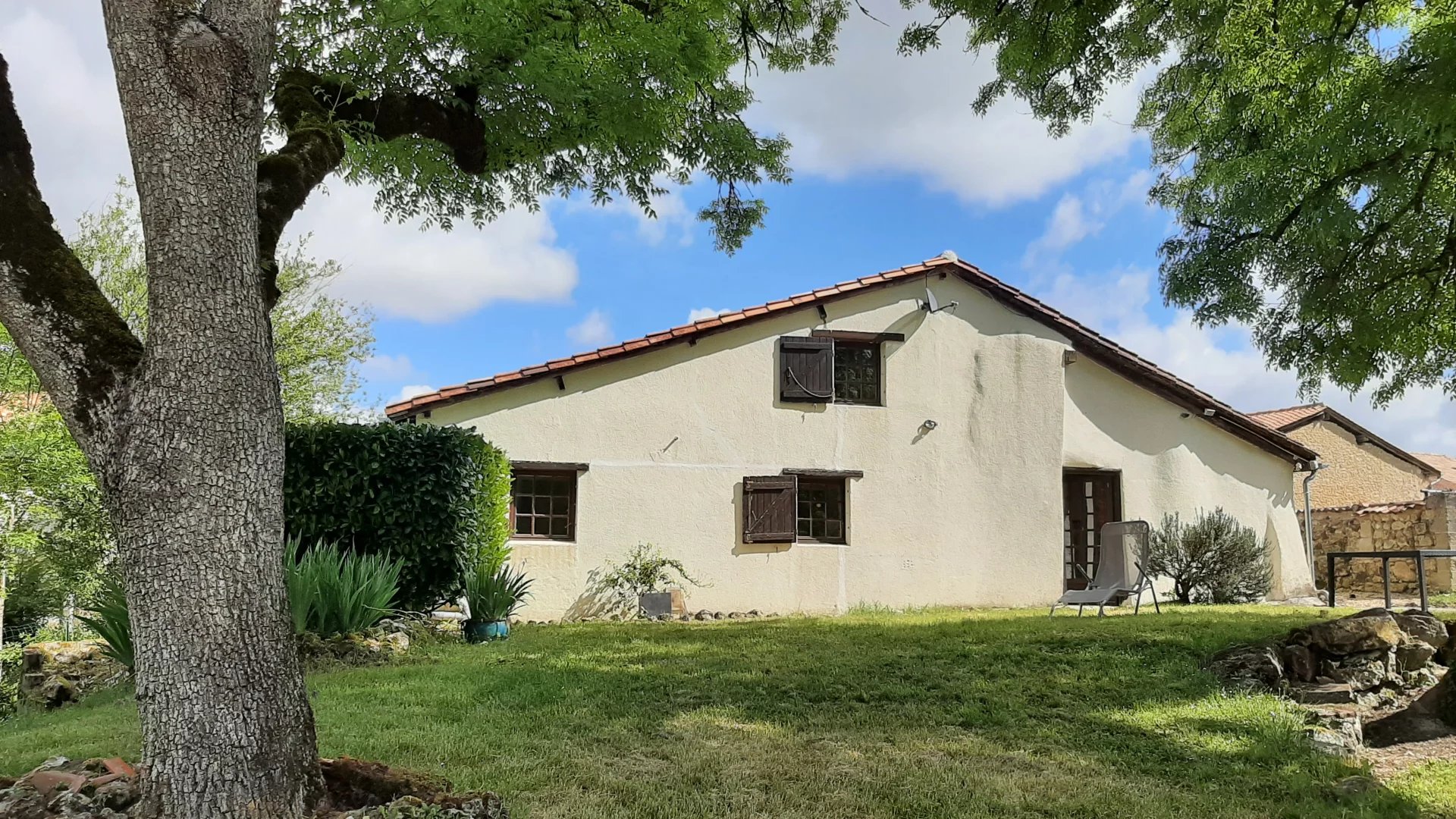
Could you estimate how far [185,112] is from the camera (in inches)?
124

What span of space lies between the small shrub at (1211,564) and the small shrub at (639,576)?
22.5 ft

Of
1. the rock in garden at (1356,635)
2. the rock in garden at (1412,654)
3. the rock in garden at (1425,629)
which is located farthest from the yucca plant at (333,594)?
the rock in garden at (1425,629)

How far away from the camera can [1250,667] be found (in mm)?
6539

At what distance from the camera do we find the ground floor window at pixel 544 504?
1177 centimetres

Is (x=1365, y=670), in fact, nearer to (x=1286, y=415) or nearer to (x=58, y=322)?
(x=58, y=322)

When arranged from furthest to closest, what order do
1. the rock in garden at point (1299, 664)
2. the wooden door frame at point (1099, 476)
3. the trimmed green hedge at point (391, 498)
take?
1. the wooden door frame at point (1099, 476)
2. the trimmed green hedge at point (391, 498)
3. the rock in garden at point (1299, 664)

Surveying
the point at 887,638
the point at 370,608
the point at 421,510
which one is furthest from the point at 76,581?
the point at 887,638

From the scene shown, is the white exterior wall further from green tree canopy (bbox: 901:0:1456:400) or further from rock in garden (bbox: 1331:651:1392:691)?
rock in garden (bbox: 1331:651:1392:691)

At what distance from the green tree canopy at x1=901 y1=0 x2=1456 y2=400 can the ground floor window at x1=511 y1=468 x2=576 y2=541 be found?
7.01m

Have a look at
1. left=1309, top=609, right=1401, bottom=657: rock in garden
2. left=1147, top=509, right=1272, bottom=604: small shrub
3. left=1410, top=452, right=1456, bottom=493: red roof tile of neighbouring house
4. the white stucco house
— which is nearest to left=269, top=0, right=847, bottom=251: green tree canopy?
the white stucco house

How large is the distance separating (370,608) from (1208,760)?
6153 mm

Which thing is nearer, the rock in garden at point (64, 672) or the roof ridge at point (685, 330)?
the rock in garden at point (64, 672)

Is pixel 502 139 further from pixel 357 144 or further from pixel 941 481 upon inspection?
pixel 941 481

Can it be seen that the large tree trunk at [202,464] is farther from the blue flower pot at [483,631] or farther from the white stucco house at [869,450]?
the white stucco house at [869,450]
